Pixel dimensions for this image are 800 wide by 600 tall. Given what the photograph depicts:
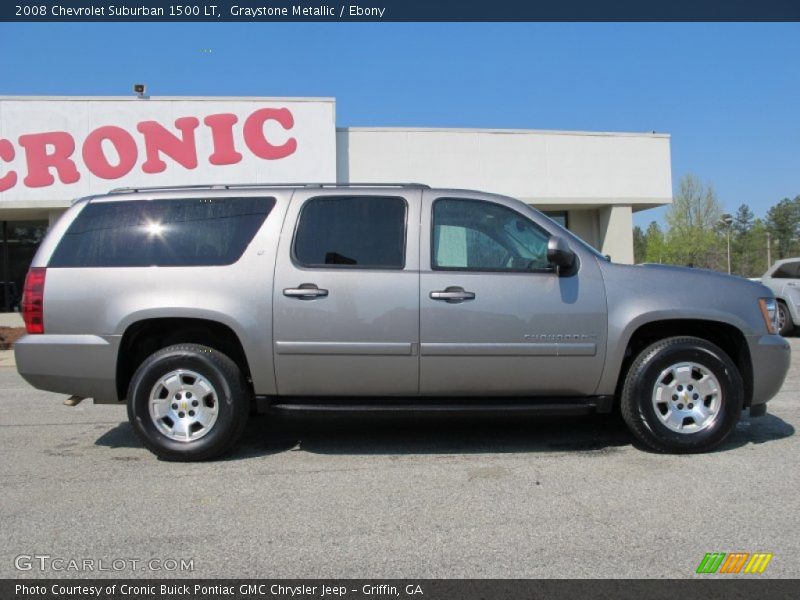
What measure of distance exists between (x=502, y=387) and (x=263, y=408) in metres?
1.75

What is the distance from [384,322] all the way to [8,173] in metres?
14.7

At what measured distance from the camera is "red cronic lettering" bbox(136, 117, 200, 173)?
15.4m

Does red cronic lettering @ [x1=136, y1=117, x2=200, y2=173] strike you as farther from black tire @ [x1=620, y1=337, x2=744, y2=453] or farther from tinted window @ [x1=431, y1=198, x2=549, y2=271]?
black tire @ [x1=620, y1=337, x2=744, y2=453]

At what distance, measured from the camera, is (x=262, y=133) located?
1570 centimetres

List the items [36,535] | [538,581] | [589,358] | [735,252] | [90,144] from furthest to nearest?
[735,252]
[90,144]
[589,358]
[36,535]
[538,581]

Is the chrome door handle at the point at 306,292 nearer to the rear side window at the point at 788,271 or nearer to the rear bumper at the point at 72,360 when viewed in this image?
the rear bumper at the point at 72,360

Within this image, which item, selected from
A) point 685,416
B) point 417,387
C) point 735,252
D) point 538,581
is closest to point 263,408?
point 417,387

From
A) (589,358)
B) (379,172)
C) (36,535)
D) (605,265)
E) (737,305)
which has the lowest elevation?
(36,535)

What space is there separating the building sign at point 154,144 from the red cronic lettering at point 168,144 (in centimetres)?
2

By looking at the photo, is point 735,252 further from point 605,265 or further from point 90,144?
point 605,265

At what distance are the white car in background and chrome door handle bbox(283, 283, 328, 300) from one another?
423 inches

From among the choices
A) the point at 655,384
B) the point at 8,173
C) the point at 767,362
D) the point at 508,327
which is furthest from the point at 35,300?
the point at 8,173

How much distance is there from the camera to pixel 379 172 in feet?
53.6

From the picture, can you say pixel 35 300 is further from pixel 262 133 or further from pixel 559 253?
pixel 262 133
